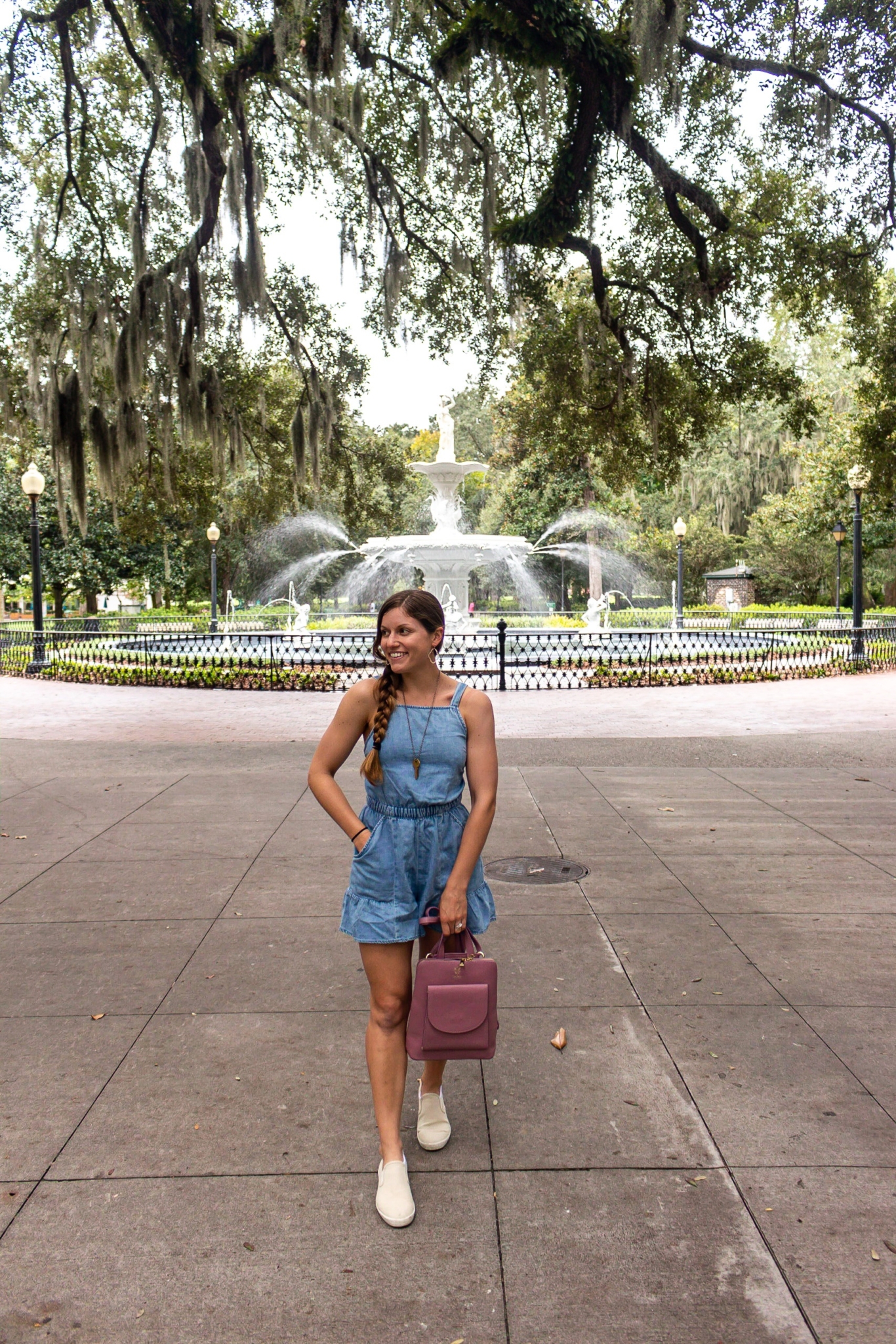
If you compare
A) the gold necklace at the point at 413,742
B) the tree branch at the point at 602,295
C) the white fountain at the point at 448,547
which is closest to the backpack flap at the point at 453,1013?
the gold necklace at the point at 413,742

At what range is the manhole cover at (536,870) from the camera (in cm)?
563

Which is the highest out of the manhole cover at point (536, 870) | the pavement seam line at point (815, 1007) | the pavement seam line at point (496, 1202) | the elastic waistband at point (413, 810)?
the elastic waistband at point (413, 810)

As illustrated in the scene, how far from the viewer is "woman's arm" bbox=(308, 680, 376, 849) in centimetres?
270

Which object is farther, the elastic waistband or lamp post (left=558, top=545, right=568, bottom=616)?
lamp post (left=558, top=545, right=568, bottom=616)

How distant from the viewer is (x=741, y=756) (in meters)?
10.0

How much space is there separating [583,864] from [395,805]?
3.46 meters

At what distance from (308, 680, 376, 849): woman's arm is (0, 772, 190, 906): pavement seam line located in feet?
10.8

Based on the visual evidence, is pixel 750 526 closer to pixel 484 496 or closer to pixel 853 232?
pixel 484 496

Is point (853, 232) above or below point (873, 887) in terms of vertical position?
above

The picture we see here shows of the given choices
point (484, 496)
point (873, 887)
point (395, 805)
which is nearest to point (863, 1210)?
point (395, 805)

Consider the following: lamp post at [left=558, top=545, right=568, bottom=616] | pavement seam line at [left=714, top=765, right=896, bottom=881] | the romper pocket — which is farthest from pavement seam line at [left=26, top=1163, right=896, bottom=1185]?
lamp post at [left=558, top=545, right=568, bottom=616]

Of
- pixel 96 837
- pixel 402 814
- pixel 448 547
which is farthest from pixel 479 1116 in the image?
pixel 448 547

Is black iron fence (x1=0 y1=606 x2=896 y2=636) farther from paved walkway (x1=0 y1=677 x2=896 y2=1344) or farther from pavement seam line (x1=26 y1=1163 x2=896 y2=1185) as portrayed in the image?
pavement seam line (x1=26 y1=1163 x2=896 y2=1185)

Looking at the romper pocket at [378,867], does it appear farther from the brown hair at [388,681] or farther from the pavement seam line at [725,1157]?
the pavement seam line at [725,1157]
